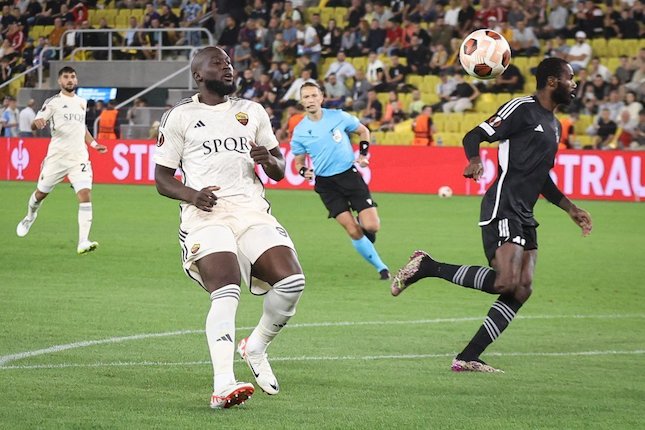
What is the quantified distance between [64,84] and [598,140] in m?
13.5

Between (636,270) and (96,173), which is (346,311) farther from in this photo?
(96,173)

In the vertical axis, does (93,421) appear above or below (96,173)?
above

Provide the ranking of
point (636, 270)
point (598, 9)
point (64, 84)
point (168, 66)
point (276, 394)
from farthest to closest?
point (168, 66)
point (598, 9)
point (64, 84)
point (636, 270)
point (276, 394)

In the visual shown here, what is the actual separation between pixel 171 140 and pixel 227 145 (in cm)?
34

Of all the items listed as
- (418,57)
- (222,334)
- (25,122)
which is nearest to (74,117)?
(222,334)

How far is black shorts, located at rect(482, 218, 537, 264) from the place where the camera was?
26.9 feet

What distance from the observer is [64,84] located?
16.9 meters

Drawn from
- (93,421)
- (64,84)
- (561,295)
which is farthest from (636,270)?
(93,421)

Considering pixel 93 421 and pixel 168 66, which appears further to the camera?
pixel 168 66

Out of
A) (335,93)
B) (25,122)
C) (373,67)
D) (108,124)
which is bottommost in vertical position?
(25,122)

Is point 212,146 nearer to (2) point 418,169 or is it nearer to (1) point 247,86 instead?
(2) point 418,169

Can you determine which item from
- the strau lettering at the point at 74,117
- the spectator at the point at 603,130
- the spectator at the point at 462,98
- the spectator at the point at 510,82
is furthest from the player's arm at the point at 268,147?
the spectator at the point at 462,98

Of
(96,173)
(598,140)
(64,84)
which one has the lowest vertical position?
(96,173)

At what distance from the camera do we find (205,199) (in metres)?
6.87
